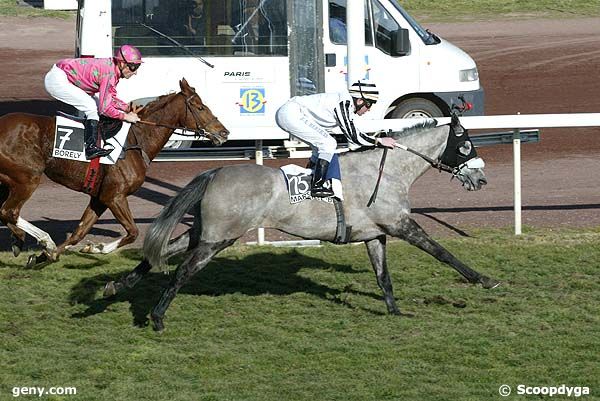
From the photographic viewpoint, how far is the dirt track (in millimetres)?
11883

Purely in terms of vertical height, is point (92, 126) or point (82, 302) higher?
point (92, 126)

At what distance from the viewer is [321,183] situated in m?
8.35

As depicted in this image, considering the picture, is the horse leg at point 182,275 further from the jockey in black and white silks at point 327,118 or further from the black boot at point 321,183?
the jockey in black and white silks at point 327,118

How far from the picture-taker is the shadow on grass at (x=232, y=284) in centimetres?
904

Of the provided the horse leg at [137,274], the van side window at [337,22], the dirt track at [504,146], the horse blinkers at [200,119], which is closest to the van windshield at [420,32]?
the van side window at [337,22]

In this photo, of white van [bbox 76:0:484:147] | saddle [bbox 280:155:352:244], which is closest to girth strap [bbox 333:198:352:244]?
saddle [bbox 280:155:352:244]

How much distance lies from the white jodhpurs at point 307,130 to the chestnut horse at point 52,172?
200 cm

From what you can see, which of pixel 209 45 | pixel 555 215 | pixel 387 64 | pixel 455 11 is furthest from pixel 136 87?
pixel 455 11

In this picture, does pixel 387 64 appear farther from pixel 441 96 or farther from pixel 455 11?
pixel 455 11

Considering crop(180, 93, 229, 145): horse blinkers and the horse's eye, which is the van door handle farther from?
the horse's eye

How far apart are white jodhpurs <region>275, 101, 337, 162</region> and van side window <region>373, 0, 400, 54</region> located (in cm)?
599

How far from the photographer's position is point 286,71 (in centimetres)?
1374

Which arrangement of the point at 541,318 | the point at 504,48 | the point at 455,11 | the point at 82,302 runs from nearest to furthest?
the point at 541,318 < the point at 82,302 < the point at 504,48 < the point at 455,11

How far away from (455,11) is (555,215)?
1699 centimetres
